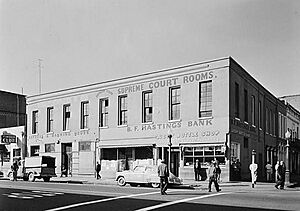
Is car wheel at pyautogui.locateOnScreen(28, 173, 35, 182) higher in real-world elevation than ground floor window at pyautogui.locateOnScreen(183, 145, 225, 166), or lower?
lower

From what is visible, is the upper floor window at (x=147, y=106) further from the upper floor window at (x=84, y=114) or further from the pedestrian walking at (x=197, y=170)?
the upper floor window at (x=84, y=114)

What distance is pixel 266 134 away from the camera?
38750 mm

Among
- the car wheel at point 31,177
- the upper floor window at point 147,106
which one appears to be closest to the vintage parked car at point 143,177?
the upper floor window at point 147,106

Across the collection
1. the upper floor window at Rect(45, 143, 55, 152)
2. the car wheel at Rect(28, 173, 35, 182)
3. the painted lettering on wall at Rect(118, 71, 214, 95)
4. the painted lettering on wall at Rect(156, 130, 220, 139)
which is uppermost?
the painted lettering on wall at Rect(118, 71, 214, 95)

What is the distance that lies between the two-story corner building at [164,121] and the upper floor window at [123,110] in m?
0.04

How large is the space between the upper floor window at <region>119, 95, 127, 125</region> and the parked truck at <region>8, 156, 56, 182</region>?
19.5 feet

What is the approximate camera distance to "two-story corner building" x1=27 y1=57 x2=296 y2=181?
97.0ft

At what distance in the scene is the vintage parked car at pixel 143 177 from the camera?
24.9m

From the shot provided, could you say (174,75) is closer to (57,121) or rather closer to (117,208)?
(57,121)

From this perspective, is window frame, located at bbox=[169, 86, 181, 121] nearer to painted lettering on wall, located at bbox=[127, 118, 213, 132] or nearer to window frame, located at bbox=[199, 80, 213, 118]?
painted lettering on wall, located at bbox=[127, 118, 213, 132]

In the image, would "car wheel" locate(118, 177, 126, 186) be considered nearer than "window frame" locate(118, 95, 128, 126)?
Yes

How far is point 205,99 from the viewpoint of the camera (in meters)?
30.4

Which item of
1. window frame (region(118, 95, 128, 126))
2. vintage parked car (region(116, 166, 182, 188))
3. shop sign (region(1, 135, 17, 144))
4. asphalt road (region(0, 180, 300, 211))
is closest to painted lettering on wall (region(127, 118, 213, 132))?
window frame (region(118, 95, 128, 126))

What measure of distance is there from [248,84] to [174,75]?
5600 millimetres
